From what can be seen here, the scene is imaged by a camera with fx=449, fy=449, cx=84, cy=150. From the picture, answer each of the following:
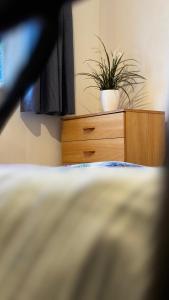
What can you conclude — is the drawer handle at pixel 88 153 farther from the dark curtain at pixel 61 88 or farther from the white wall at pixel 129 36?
the white wall at pixel 129 36

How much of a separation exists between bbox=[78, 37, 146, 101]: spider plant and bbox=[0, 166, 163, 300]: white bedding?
10.1 ft

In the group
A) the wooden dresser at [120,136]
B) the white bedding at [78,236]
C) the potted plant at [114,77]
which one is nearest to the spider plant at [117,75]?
the potted plant at [114,77]

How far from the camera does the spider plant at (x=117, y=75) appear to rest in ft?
11.5

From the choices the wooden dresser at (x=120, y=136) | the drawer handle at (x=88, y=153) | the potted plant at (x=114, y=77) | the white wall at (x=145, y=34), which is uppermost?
the white wall at (x=145, y=34)

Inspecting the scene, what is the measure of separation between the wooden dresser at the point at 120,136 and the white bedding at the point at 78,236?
2.48 metres

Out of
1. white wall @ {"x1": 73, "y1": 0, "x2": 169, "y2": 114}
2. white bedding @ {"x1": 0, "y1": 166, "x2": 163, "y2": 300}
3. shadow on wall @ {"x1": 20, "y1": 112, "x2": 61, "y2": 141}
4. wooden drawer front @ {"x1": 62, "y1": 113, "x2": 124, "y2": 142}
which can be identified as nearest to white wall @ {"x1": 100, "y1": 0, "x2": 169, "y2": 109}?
white wall @ {"x1": 73, "y1": 0, "x2": 169, "y2": 114}

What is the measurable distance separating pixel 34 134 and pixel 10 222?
10.5 ft

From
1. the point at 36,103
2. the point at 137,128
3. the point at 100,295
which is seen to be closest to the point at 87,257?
the point at 100,295

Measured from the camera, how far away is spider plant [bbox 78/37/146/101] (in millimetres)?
3520

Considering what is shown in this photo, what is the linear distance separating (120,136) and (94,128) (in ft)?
1.04

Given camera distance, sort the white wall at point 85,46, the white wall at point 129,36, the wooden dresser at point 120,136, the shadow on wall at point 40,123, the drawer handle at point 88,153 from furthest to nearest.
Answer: the white wall at point 85,46 → the shadow on wall at point 40,123 → the white wall at point 129,36 → the drawer handle at point 88,153 → the wooden dresser at point 120,136

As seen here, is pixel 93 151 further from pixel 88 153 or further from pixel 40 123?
pixel 40 123

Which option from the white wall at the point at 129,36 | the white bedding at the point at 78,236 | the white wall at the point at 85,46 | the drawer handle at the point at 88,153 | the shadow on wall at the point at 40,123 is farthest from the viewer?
the white wall at the point at 85,46

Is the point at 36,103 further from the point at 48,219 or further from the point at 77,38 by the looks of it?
the point at 48,219
